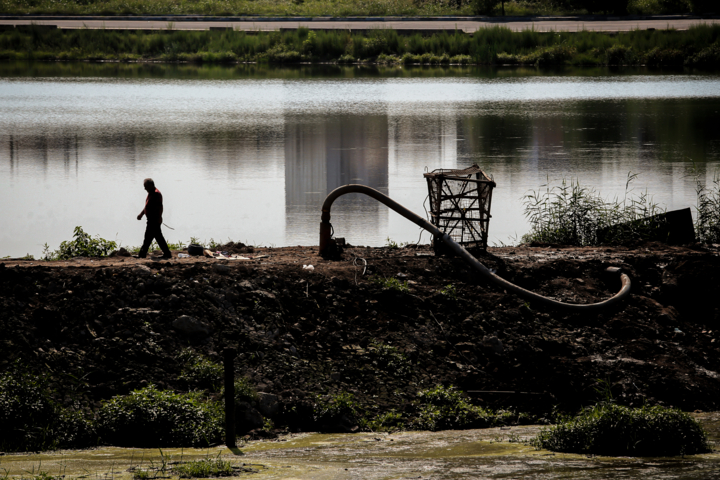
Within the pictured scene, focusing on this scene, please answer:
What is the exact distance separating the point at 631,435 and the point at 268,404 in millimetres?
3632

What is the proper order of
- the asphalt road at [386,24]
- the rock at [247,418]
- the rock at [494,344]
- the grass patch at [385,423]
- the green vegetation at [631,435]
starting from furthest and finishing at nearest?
the asphalt road at [386,24] < the rock at [494,344] < the grass patch at [385,423] < the rock at [247,418] < the green vegetation at [631,435]

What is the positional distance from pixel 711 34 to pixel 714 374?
126ft

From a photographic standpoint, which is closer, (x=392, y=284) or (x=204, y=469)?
(x=204, y=469)

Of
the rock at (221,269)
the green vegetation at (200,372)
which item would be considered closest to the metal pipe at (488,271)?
the rock at (221,269)

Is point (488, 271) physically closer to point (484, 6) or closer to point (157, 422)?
point (157, 422)

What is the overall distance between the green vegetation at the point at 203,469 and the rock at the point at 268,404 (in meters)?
1.47

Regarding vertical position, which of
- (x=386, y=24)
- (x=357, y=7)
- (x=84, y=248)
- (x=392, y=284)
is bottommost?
(x=392, y=284)

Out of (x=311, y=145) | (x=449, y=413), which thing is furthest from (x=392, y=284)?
(x=311, y=145)

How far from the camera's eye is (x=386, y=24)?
4916cm

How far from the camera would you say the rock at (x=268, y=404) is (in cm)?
841

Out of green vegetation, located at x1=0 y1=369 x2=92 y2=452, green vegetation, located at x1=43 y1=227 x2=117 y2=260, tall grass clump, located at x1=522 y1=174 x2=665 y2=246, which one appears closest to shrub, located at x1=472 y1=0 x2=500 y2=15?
tall grass clump, located at x1=522 y1=174 x2=665 y2=246

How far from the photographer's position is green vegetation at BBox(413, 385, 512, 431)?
27.9 feet

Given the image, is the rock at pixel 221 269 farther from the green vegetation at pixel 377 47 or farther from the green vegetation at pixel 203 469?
the green vegetation at pixel 377 47

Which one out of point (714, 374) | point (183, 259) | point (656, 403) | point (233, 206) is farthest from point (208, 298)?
point (233, 206)
